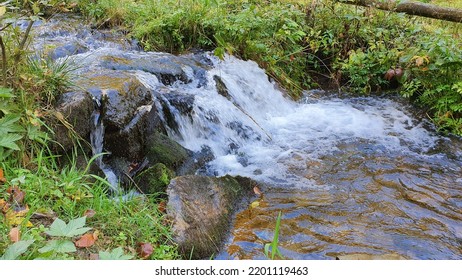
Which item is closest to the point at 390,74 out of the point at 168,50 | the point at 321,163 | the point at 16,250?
the point at 321,163

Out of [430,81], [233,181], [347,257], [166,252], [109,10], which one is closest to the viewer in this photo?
[166,252]

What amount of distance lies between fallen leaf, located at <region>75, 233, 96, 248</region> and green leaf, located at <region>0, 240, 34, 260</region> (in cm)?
34

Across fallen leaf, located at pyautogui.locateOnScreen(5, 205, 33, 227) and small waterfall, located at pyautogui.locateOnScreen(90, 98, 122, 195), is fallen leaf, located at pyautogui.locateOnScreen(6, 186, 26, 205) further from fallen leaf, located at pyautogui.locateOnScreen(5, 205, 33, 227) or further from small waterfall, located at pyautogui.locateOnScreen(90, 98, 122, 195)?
small waterfall, located at pyautogui.locateOnScreen(90, 98, 122, 195)

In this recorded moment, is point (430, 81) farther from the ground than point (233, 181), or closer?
farther from the ground

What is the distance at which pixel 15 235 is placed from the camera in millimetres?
2289

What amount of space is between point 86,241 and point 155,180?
3.56ft

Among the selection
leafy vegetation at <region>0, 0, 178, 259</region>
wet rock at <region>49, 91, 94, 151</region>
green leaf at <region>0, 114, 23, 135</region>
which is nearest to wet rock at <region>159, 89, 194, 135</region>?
wet rock at <region>49, 91, 94, 151</region>

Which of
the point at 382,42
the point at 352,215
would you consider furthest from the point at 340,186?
the point at 382,42

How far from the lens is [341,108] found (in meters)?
6.38

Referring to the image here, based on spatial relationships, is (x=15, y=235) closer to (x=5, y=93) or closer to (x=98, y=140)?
(x=5, y=93)

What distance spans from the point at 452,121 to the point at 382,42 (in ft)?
6.35

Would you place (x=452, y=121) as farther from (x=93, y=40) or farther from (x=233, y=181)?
(x=93, y=40)

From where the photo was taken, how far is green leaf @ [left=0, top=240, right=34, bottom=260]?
6.68 ft

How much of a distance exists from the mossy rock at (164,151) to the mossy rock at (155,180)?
0.45m
